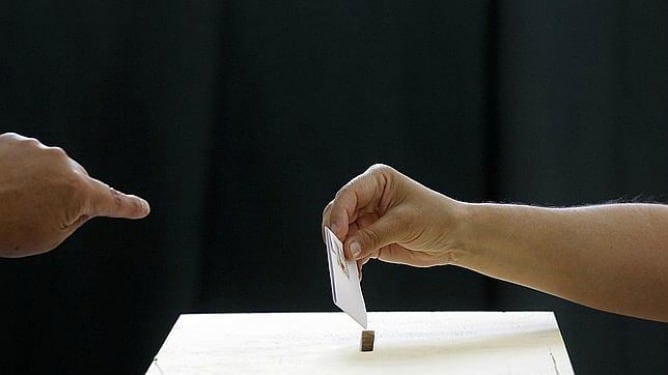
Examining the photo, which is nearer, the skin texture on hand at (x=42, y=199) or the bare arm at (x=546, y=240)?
the skin texture on hand at (x=42, y=199)

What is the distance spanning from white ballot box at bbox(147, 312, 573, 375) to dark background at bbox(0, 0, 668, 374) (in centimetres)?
48

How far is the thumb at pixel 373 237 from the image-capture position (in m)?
1.13

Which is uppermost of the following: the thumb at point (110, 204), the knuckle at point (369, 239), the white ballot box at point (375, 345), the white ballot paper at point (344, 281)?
the thumb at point (110, 204)

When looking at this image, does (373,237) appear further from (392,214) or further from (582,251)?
(582,251)

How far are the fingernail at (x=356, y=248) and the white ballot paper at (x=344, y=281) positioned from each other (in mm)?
10

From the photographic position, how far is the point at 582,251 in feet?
4.03

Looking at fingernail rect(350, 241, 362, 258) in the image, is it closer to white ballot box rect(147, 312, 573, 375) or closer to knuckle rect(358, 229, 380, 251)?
knuckle rect(358, 229, 380, 251)

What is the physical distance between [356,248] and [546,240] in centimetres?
27

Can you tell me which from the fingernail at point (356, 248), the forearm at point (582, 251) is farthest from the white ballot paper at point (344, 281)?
the forearm at point (582, 251)

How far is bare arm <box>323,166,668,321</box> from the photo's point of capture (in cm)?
121

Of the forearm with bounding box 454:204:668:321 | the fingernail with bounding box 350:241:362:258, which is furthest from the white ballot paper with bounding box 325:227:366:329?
the forearm with bounding box 454:204:668:321

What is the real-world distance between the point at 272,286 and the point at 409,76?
0.46 metres

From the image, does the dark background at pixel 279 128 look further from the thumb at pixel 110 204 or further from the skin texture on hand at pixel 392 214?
the thumb at pixel 110 204

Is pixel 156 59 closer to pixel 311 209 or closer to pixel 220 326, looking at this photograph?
pixel 311 209
